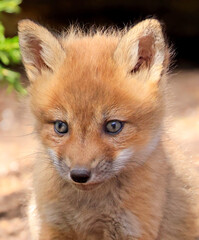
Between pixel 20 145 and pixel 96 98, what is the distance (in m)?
3.03

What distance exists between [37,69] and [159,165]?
1068 mm

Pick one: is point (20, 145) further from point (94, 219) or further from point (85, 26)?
point (94, 219)

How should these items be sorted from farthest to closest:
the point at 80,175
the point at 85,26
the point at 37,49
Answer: the point at 85,26 → the point at 37,49 → the point at 80,175

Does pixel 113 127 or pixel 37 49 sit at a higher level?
pixel 37 49

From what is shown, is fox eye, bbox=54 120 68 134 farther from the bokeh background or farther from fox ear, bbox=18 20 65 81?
the bokeh background

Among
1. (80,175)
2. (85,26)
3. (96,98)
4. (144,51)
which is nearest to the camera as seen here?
(80,175)

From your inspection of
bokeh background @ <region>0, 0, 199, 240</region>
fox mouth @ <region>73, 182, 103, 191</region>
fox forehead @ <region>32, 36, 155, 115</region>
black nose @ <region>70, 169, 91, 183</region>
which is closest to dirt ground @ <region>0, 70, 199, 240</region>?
bokeh background @ <region>0, 0, 199, 240</region>

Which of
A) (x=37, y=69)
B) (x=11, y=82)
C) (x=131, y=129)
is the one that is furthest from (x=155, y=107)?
(x=11, y=82)

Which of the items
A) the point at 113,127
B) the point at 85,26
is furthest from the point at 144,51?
the point at 85,26

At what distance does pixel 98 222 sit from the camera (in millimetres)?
3695

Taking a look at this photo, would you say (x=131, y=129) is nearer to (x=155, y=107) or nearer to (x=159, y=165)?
(x=155, y=107)

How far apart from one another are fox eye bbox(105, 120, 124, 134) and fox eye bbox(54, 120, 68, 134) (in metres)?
0.25

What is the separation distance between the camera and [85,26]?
20.1 ft

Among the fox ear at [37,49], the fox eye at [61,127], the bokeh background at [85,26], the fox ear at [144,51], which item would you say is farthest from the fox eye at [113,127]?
the bokeh background at [85,26]
